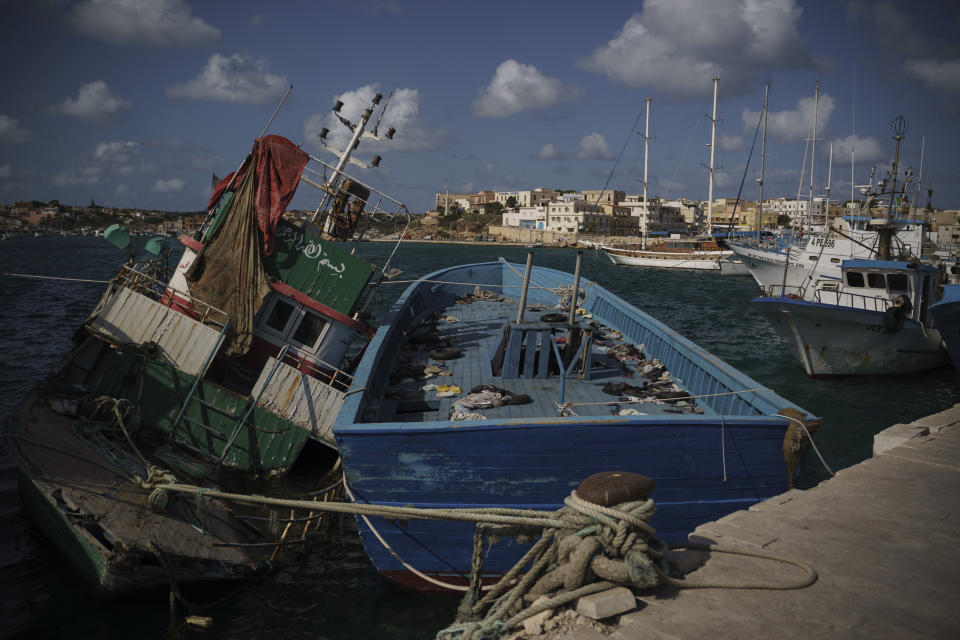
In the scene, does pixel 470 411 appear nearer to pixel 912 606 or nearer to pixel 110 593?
pixel 110 593

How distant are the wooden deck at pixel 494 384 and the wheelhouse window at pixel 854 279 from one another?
12875 millimetres

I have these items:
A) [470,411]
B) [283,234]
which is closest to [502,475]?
[470,411]

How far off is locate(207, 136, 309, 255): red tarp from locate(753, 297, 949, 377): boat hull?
15379 mm

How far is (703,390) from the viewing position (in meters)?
9.86

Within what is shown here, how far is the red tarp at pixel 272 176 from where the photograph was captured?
35.6ft

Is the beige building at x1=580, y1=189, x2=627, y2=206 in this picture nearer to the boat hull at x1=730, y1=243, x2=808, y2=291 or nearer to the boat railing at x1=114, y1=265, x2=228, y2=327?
the boat hull at x1=730, y1=243, x2=808, y2=291

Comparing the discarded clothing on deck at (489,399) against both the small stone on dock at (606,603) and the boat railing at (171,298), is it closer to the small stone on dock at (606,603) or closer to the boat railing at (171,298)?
the boat railing at (171,298)

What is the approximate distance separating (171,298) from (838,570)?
1100 centimetres

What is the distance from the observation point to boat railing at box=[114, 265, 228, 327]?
10.3 meters

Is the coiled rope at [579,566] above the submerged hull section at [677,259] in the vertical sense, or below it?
below

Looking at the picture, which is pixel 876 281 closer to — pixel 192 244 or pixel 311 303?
pixel 311 303

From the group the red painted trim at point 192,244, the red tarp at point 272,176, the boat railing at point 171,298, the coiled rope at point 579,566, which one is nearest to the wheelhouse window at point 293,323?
the boat railing at point 171,298

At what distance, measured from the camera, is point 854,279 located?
20.8 meters

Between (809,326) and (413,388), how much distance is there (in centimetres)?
1474
